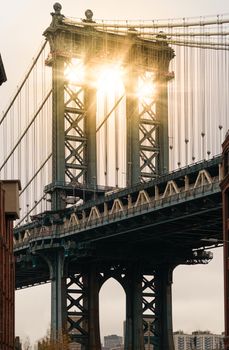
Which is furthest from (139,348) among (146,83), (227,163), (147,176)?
(227,163)

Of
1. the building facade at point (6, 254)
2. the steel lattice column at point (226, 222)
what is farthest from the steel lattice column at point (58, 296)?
the building facade at point (6, 254)

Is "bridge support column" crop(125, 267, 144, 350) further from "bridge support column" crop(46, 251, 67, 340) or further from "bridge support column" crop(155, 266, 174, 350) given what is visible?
"bridge support column" crop(46, 251, 67, 340)

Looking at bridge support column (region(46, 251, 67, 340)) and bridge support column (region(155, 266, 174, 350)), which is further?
bridge support column (region(155, 266, 174, 350))

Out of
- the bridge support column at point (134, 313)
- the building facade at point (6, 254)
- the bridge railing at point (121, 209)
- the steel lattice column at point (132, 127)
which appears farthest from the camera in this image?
the bridge support column at point (134, 313)

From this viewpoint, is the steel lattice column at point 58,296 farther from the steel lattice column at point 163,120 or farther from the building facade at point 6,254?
the building facade at point 6,254

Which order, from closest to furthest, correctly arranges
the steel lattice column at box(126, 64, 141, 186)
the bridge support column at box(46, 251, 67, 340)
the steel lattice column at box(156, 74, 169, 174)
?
1. the steel lattice column at box(126, 64, 141, 186)
2. the bridge support column at box(46, 251, 67, 340)
3. the steel lattice column at box(156, 74, 169, 174)

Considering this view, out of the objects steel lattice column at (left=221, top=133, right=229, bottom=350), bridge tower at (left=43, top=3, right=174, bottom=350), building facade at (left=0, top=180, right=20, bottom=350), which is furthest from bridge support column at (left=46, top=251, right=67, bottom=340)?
A: building facade at (left=0, top=180, right=20, bottom=350)

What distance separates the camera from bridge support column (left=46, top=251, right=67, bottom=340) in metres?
135

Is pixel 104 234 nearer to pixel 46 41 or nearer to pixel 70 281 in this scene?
pixel 70 281

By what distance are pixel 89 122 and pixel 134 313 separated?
23.0 metres

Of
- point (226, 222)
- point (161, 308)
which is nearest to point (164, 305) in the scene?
point (161, 308)

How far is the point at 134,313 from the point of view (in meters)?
142

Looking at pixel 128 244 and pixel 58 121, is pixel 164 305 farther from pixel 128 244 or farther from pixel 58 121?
pixel 58 121

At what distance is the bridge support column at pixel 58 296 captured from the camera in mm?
134875
